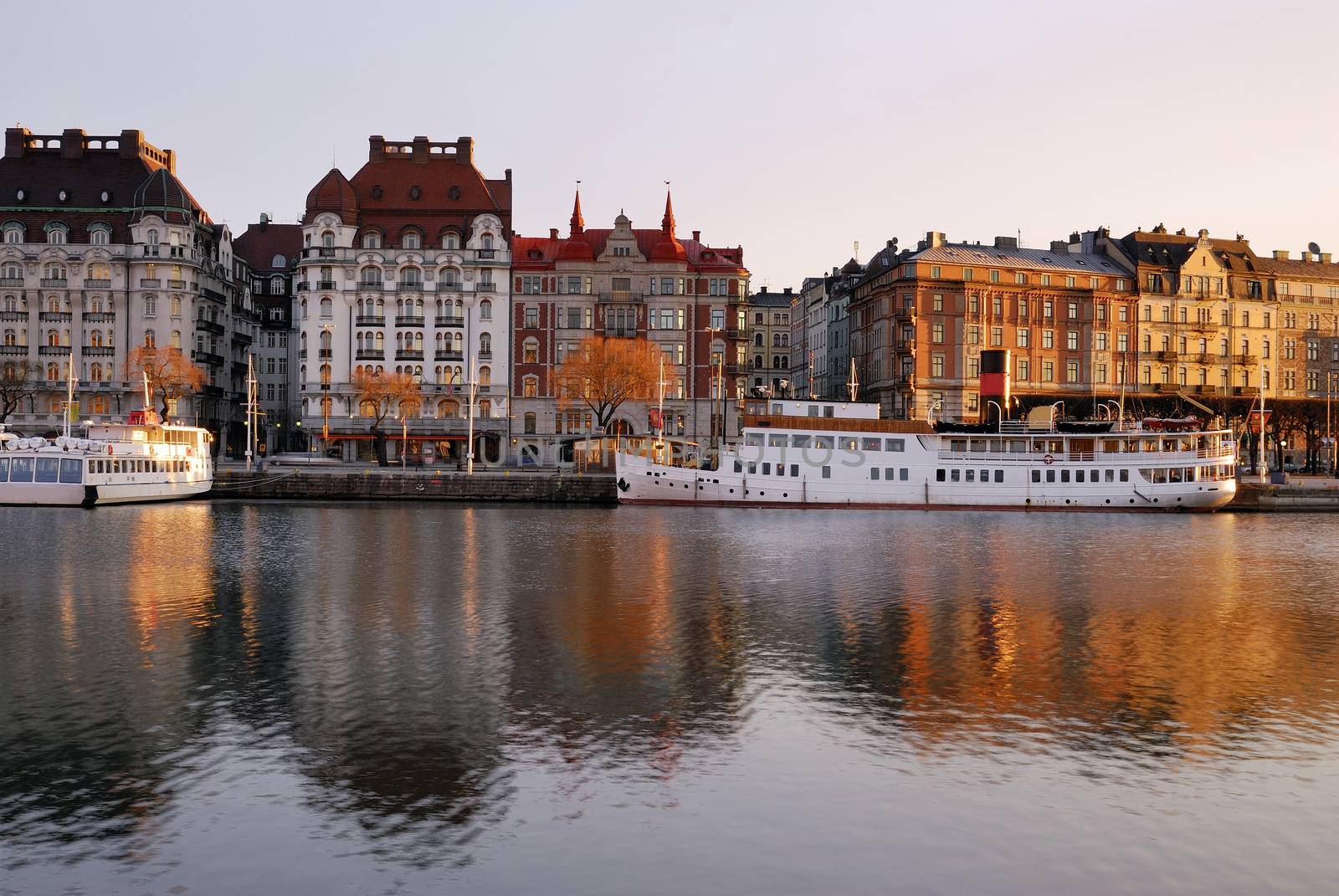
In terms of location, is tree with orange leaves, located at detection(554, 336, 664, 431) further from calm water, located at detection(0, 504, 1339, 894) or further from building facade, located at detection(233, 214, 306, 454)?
calm water, located at detection(0, 504, 1339, 894)

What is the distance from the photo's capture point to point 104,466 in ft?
253

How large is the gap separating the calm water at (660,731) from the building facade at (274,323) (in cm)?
9740

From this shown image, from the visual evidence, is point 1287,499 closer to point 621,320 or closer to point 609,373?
point 609,373

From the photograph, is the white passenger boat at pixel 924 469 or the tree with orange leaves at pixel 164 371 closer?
the white passenger boat at pixel 924 469

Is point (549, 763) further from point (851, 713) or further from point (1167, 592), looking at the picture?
point (1167, 592)

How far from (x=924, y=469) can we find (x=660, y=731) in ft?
209

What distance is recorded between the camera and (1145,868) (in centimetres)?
1486

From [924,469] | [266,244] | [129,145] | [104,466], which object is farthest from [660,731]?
[266,244]

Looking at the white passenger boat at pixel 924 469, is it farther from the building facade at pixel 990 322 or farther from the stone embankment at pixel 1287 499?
the building facade at pixel 990 322

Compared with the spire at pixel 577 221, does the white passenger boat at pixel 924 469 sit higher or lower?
lower

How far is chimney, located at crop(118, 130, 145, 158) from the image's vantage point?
12138 cm

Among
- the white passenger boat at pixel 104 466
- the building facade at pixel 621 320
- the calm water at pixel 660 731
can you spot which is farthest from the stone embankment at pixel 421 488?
the calm water at pixel 660 731

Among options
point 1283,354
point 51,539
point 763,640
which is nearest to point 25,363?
point 51,539

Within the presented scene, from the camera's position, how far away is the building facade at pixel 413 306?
118 m
